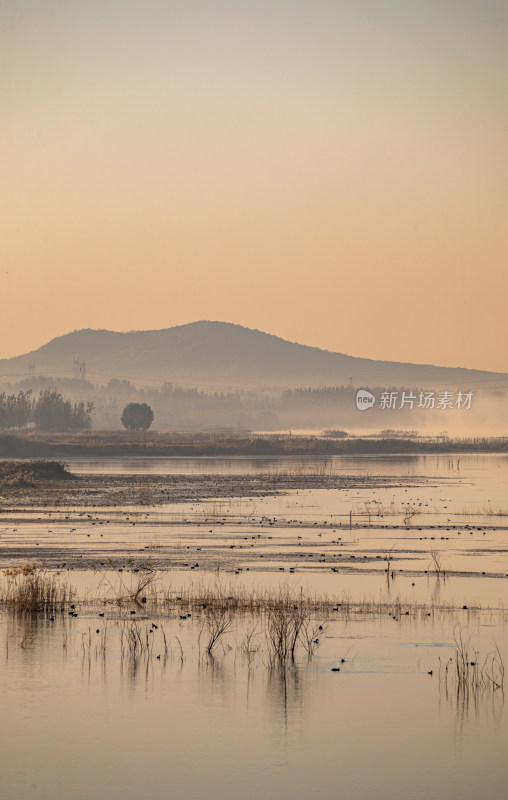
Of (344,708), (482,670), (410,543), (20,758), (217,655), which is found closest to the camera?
(20,758)

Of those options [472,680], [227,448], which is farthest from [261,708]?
[227,448]

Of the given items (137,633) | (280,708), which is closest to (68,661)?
(137,633)

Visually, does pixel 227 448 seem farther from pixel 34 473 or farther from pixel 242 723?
pixel 242 723

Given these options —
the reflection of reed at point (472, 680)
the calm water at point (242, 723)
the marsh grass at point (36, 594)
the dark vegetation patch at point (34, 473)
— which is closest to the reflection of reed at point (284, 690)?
the calm water at point (242, 723)

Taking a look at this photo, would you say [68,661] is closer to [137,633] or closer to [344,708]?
[137,633]

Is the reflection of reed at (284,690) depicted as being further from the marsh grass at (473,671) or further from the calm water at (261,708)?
the marsh grass at (473,671)

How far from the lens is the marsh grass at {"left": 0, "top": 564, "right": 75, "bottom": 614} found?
30.0 metres

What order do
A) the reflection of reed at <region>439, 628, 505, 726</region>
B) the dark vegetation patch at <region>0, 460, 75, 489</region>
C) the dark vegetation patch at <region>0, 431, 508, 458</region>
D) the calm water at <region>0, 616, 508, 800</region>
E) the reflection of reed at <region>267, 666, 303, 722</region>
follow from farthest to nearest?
the dark vegetation patch at <region>0, 431, 508, 458</region> < the dark vegetation patch at <region>0, 460, 75, 489</region> < the reflection of reed at <region>439, 628, 505, 726</region> < the reflection of reed at <region>267, 666, 303, 722</region> < the calm water at <region>0, 616, 508, 800</region>

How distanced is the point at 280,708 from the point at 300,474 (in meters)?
78.7

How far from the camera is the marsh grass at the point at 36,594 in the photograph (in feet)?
98.3

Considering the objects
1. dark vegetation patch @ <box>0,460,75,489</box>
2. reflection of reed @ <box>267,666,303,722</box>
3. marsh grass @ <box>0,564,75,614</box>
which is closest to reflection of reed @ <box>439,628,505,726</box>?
reflection of reed @ <box>267,666,303,722</box>

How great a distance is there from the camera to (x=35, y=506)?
63.8m

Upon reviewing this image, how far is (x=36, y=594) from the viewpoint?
30.0 meters

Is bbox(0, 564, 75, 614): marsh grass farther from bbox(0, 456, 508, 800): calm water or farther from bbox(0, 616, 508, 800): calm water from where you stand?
bbox(0, 616, 508, 800): calm water
